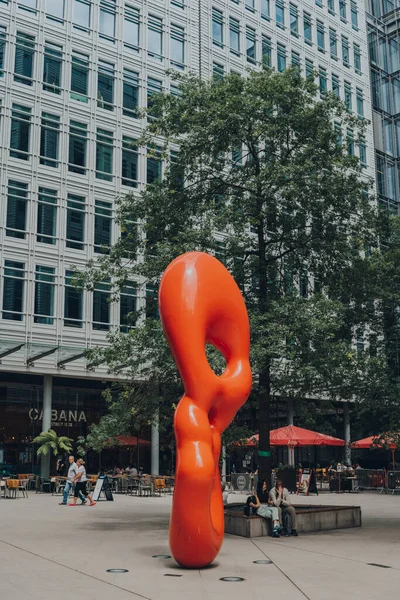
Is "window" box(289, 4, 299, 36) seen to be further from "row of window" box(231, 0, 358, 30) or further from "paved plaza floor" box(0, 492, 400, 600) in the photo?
"paved plaza floor" box(0, 492, 400, 600)

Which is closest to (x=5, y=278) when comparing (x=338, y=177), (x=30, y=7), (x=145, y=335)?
(x=30, y=7)

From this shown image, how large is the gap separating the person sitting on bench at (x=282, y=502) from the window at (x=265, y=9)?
38045 millimetres

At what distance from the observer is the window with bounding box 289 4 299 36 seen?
47781 millimetres

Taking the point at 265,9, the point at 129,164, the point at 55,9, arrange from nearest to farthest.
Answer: the point at 55,9 < the point at 129,164 < the point at 265,9

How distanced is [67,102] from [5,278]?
10070 millimetres

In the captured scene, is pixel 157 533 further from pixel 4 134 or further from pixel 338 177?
pixel 4 134

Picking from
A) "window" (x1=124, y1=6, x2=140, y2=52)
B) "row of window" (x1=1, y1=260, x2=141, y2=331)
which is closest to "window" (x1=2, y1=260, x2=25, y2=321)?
"row of window" (x1=1, y1=260, x2=141, y2=331)

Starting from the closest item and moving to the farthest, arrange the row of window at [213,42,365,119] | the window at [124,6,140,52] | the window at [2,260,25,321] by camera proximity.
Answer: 1. the window at [2,260,25,321]
2. the window at [124,6,140,52]
3. the row of window at [213,42,365,119]

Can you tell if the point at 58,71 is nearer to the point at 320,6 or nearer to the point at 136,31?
the point at 136,31

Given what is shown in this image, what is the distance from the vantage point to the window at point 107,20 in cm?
3794

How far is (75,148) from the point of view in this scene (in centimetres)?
3572

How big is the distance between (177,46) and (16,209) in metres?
15.1

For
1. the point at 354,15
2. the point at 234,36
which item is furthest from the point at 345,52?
the point at 234,36

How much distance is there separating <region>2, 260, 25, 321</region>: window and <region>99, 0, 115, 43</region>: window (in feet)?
46.9
